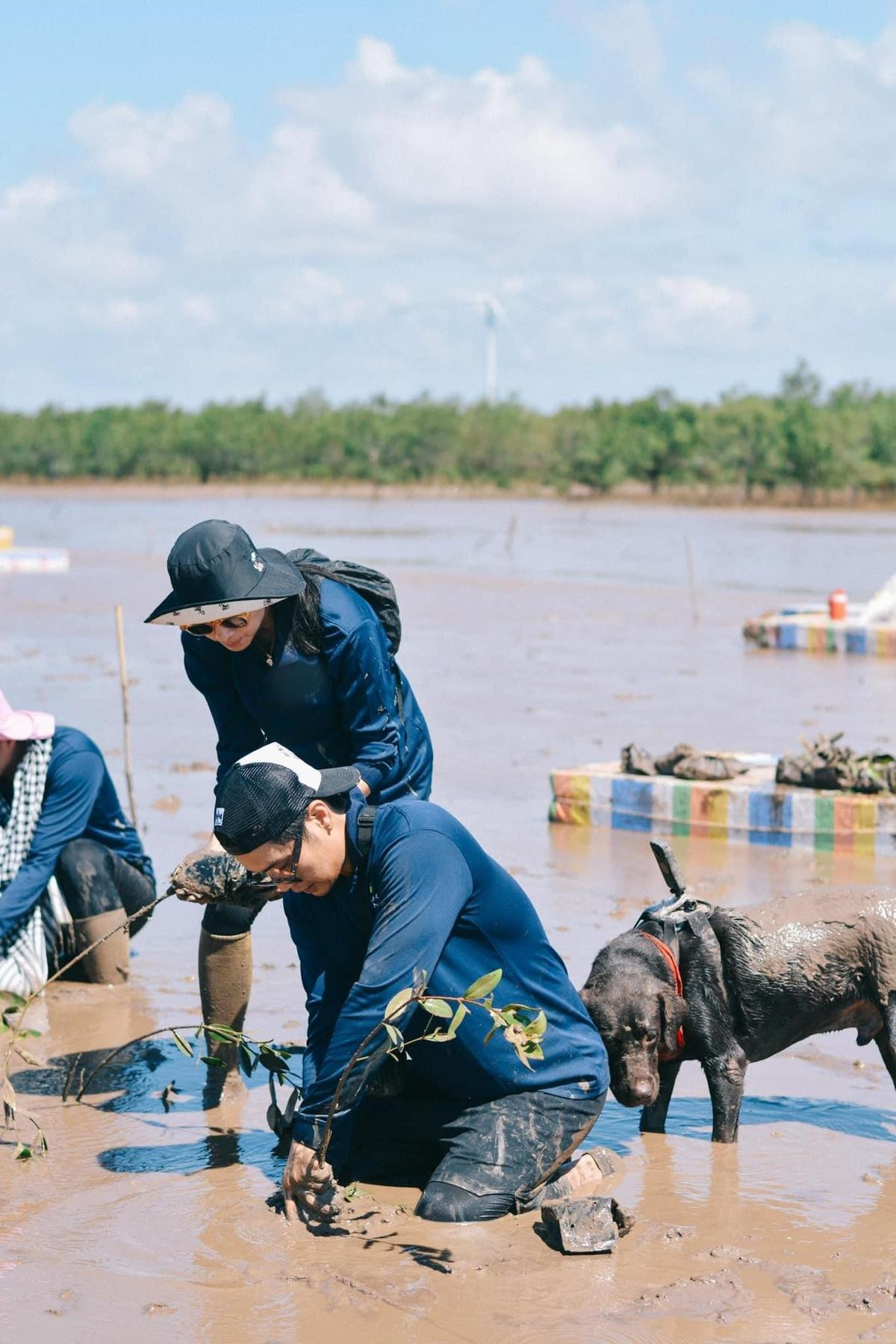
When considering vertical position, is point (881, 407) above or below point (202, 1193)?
above

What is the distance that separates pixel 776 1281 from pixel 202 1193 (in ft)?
4.83

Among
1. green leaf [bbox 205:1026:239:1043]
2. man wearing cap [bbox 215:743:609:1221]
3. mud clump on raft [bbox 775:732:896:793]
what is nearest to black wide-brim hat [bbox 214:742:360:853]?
man wearing cap [bbox 215:743:609:1221]

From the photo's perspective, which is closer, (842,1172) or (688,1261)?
(688,1261)

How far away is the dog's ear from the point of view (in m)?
4.50

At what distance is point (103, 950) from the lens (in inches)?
239

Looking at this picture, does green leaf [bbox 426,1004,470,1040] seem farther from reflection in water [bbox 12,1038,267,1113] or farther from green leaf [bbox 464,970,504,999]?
reflection in water [bbox 12,1038,267,1113]

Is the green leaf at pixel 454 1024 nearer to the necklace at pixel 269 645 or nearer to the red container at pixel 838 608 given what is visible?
the necklace at pixel 269 645

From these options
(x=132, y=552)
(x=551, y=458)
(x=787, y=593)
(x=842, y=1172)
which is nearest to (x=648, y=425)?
(x=551, y=458)

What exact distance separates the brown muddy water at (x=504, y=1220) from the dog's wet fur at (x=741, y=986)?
268mm

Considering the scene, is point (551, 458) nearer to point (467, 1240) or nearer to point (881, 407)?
point (881, 407)

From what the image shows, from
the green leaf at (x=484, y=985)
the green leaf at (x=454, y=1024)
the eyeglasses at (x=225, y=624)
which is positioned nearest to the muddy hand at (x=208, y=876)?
the eyeglasses at (x=225, y=624)

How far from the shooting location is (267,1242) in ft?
13.2

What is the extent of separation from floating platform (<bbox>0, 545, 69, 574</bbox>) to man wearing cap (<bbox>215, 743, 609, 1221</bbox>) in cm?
2339

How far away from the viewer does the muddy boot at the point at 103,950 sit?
19.6ft
